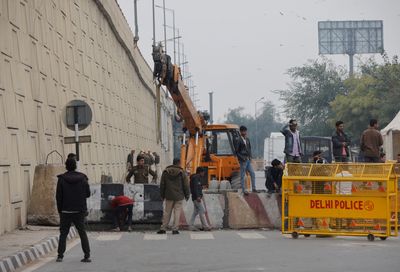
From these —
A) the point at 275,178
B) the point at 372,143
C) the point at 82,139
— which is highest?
the point at 82,139

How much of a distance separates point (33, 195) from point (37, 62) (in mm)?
4332

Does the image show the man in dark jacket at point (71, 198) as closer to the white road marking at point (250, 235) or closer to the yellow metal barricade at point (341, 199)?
the white road marking at point (250, 235)

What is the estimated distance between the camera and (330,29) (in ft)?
481

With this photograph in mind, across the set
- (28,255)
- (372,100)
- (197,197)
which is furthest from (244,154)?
(372,100)

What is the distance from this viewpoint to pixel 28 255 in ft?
58.6

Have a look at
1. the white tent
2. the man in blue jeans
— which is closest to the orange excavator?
the man in blue jeans

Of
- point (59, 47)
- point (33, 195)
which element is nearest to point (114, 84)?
point (59, 47)

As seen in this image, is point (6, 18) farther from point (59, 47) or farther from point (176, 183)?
point (59, 47)

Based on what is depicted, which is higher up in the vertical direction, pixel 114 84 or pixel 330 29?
pixel 330 29

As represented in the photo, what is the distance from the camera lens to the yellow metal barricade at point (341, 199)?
22203mm

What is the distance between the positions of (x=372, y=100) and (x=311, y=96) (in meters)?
24.6

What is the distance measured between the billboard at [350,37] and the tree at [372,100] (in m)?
30.2

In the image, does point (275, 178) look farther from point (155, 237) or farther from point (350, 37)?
point (350, 37)

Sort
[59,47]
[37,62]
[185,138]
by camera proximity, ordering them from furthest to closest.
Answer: [185,138] → [59,47] → [37,62]
